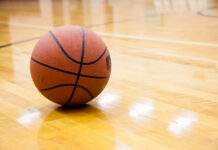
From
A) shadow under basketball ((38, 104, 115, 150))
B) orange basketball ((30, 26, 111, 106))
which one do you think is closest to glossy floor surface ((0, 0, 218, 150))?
shadow under basketball ((38, 104, 115, 150))

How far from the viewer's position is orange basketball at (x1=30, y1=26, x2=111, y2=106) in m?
2.01

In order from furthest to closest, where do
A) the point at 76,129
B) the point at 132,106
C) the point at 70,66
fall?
the point at 132,106 → the point at 70,66 → the point at 76,129

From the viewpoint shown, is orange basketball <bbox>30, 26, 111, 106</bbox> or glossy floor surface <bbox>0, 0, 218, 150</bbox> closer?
glossy floor surface <bbox>0, 0, 218, 150</bbox>

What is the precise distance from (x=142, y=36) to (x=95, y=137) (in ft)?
10.2

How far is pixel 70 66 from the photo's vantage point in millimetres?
2004

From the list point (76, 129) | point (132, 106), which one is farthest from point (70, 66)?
point (132, 106)

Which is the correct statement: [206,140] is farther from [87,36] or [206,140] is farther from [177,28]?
[177,28]

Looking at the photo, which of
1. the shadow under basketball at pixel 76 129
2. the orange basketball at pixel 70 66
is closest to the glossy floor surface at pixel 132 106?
the shadow under basketball at pixel 76 129

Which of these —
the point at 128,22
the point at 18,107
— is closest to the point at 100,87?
the point at 18,107

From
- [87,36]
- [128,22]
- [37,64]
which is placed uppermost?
[87,36]

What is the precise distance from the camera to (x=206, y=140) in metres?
1.72

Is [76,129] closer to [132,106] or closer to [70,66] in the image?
[70,66]

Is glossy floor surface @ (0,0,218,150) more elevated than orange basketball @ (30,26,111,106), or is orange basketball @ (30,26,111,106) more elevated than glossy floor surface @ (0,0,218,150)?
orange basketball @ (30,26,111,106)

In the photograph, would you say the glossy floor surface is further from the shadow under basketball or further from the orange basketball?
the orange basketball
